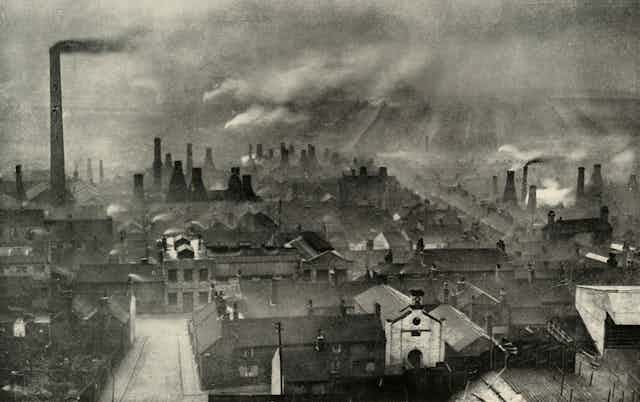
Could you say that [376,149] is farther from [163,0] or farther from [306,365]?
[306,365]

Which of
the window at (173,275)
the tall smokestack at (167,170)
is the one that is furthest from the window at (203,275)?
the tall smokestack at (167,170)

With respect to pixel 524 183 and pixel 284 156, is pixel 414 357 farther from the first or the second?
pixel 524 183

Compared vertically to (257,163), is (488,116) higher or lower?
higher

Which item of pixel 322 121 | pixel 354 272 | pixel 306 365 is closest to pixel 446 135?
pixel 322 121

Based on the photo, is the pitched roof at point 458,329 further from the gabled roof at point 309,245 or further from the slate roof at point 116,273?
the slate roof at point 116,273

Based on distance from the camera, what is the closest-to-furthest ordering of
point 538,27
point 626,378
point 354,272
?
point 626,378
point 538,27
point 354,272

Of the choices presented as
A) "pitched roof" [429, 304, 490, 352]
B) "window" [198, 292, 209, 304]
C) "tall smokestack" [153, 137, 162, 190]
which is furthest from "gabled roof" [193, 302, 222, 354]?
"tall smokestack" [153, 137, 162, 190]

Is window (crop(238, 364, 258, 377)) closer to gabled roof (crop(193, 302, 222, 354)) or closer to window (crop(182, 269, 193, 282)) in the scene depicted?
gabled roof (crop(193, 302, 222, 354))
